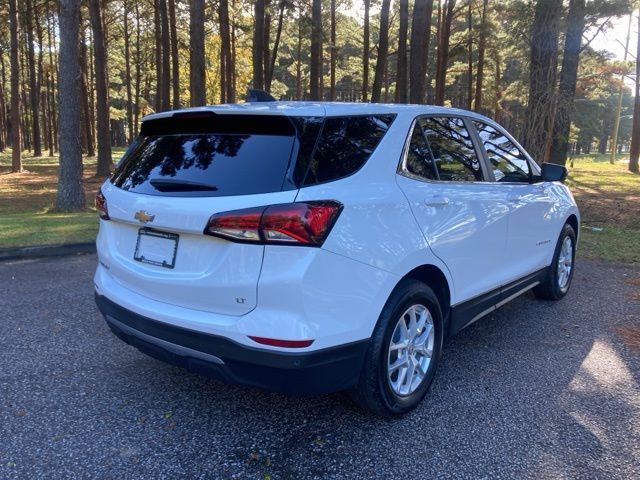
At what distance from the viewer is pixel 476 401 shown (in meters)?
3.49

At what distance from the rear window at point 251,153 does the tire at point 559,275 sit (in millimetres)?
3143

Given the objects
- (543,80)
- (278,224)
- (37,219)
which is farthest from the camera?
(543,80)

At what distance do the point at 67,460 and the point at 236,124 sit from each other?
2.00m

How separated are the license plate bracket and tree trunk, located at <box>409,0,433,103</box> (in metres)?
11.3

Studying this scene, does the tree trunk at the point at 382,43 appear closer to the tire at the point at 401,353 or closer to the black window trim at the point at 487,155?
the black window trim at the point at 487,155

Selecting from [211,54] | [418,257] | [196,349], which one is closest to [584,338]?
[418,257]

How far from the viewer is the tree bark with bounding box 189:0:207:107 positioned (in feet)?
47.4

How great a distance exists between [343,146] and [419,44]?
1109 cm

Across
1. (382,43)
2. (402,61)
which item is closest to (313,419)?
(402,61)

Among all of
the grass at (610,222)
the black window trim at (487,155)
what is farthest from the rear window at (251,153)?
the grass at (610,222)

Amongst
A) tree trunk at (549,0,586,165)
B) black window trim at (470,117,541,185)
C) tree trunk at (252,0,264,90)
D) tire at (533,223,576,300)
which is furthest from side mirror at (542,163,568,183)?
tree trunk at (252,0,264,90)

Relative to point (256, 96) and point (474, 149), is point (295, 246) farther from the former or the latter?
point (474, 149)

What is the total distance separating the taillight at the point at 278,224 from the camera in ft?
8.39

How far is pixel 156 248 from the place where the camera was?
297 cm
